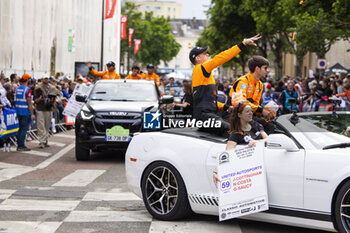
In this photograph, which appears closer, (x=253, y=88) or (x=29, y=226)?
(x=29, y=226)

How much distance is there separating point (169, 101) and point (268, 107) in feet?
20.1

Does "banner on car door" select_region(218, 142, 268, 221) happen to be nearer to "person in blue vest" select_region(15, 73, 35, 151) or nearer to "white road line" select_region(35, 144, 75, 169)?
"white road line" select_region(35, 144, 75, 169)

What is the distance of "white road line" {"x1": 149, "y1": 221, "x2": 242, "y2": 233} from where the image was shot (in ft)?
21.8

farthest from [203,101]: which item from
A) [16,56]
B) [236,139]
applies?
[16,56]

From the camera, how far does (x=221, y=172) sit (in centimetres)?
637

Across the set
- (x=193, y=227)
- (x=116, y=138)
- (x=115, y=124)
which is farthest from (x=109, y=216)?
(x=115, y=124)

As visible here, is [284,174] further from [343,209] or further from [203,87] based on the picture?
[203,87]

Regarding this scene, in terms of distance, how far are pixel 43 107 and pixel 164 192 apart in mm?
10388

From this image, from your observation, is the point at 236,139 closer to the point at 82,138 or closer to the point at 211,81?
the point at 211,81

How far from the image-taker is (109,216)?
24.2ft

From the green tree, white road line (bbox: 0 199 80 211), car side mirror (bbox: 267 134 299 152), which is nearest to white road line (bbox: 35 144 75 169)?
white road line (bbox: 0 199 80 211)

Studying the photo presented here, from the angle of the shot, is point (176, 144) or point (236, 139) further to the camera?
point (176, 144)

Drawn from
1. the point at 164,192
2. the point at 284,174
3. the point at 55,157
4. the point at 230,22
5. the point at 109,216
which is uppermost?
the point at 230,22

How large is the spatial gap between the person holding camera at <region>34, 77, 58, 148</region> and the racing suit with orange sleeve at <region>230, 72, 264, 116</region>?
9.47 metres
